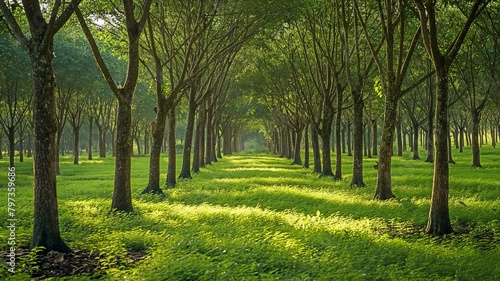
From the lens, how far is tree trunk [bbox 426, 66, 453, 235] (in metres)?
11.8

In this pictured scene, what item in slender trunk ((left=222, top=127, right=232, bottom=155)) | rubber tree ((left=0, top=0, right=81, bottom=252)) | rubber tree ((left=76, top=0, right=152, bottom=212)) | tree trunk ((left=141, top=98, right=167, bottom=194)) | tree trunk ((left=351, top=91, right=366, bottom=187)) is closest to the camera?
rubber tree ((left=0, top=0, right=81, bottom=252))

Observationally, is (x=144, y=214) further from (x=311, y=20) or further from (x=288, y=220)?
(x=311, y=20)

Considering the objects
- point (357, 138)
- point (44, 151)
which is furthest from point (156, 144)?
point (44, 151)

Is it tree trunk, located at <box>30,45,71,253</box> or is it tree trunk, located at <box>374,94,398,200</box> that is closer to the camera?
tree trunk, located at <box>30,45,71,253</box>

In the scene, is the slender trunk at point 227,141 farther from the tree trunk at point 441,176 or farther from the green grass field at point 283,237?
the tree trunk at point 441,176

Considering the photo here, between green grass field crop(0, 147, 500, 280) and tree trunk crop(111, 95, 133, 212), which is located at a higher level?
tree trunk crop(111, 95, 133, 212)

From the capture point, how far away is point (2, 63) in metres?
31.2

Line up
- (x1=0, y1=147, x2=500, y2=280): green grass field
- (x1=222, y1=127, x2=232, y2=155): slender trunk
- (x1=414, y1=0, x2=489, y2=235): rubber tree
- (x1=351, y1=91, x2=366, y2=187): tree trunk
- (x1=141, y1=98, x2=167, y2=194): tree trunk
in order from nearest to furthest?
(x1=0, y1=147, x2=500, y2=280): green grass field
(x1=414, y1=0, x2=489, y2=235): rubber tree
(x1=141, y1=98, x2=167, y2=194): tree trunk
(x1=351, y1=91, x2=366, y2=187): tree trunk
(x1=222, y1=127, x2=232, y2=155): slender trunk

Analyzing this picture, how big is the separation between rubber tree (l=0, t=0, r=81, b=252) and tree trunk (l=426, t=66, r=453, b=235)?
931 centimetres

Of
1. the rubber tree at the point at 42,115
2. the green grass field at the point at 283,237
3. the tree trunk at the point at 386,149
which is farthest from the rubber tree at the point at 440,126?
the rubber tree at the point at 42,115

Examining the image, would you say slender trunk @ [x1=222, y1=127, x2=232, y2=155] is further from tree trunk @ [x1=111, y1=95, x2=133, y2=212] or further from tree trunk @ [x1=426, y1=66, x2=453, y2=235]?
tree trunk @ [x1=426, y1=66, x2=453, y2=235]

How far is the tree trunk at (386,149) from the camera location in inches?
680

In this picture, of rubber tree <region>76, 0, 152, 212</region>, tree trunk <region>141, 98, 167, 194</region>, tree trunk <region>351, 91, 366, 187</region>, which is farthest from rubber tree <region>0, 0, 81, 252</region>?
tree trunk <region>351, 91, 366, 187</region>

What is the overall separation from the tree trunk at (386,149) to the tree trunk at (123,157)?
9576 mm
